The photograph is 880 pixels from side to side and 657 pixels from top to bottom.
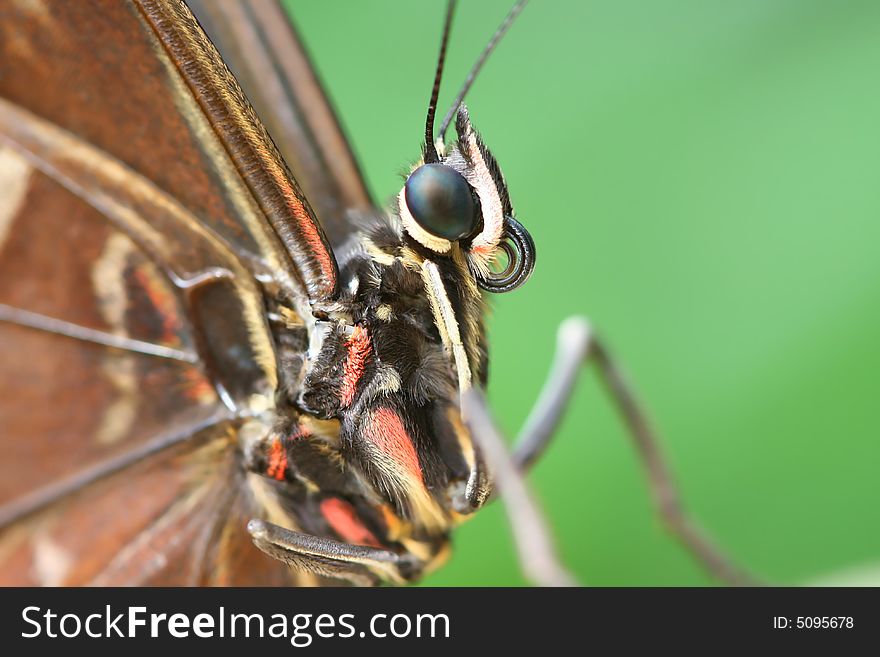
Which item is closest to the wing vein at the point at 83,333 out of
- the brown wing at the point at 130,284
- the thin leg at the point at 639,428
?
the brown wing at the point at 130,284

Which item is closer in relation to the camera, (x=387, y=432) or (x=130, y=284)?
(x=387, y=432)

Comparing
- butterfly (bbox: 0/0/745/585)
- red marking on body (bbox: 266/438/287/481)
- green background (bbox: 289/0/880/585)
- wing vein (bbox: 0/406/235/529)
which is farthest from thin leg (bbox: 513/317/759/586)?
wing vein (bbox: 0/406/235/529)

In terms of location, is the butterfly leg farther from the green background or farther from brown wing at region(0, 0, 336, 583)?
the green background

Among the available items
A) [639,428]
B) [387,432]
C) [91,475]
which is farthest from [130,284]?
[639,428]

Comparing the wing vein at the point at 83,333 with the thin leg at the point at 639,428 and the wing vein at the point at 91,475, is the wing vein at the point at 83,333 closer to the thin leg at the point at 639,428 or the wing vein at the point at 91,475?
the wing vein at the point at 91,475

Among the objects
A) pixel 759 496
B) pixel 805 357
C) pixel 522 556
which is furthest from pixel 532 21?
pixel 522 556

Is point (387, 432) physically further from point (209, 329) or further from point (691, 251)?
point (691, 251)
